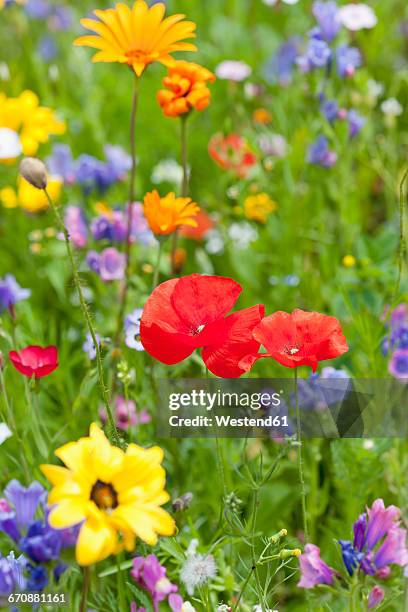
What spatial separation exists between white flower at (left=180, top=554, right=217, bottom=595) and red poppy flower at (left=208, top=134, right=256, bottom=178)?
78 cm

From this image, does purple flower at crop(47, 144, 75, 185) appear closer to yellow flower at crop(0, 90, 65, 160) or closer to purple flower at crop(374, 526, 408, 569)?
yellow flower at crop(0, 90, 65, 160)

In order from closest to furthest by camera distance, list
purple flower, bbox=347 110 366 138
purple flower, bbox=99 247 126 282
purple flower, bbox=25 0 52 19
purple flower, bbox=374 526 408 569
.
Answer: purple flower, bbox=374 526 408 569 < purple flower, bbox=99 247 126 282 < purple flower, bbox=347 110 366 138 < purple flower, bbox=25 0 52 19

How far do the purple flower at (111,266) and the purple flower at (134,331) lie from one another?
15cm

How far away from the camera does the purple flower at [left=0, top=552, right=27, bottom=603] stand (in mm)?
678

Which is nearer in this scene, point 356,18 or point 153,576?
point 153,576

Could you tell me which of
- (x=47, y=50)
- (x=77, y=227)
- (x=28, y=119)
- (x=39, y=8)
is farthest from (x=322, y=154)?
(x=39, y=8)

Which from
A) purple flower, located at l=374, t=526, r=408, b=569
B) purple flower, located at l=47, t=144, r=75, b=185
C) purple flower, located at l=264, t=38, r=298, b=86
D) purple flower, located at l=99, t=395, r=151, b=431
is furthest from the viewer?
purple flower, located at l=264, t=38, r=298, b=86

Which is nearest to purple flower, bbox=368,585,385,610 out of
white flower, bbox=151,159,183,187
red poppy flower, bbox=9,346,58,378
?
red poppy flower, bbox=9,346,58,378

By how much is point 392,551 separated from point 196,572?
19cm

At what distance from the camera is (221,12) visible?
2170mm

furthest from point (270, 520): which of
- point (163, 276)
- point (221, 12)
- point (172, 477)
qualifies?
point (221, 12)

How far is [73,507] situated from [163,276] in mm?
822

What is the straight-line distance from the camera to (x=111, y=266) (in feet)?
3.75

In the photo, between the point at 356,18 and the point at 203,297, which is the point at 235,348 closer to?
the point at 203,297
